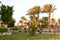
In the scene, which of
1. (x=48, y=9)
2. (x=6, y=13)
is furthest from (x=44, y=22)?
(x=6, y=13)

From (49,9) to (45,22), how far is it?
16.2 feet

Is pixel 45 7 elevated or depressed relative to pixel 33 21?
elevated

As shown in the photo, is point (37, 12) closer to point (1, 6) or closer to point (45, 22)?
point (45, 22)

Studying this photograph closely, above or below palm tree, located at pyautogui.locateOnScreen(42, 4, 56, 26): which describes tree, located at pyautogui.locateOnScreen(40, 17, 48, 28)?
below

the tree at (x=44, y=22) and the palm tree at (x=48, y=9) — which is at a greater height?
the palm tree at (x=48, y=9)

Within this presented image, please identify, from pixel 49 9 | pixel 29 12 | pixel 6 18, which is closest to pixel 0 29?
pixel 6 18

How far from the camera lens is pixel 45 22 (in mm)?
70938

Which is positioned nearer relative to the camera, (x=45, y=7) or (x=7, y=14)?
(x=7, y=14)

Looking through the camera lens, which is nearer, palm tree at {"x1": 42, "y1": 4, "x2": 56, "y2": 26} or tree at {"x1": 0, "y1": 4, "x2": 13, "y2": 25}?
tree at {"x1": 0, "y1": 4, "x2": 13, "y2": 25}

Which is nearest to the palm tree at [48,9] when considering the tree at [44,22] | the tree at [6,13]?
the tree at [44,22]

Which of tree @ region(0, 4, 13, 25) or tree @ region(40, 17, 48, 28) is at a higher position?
tree @ region(0, 4, 13, 25)

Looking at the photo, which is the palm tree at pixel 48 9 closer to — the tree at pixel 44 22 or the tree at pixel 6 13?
the tree at pixel 44 22

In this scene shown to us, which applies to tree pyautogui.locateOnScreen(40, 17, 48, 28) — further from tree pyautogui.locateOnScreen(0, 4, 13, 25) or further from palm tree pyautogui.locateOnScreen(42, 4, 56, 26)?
tree pyautogui.locateOnScreen(0, 4, 13, 25)

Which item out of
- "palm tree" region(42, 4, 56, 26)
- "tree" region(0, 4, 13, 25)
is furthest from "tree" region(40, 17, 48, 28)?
"tree" region(0, 4, 13, 25)
